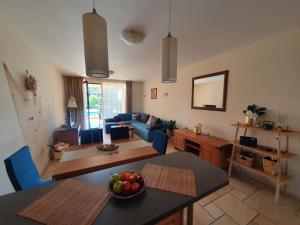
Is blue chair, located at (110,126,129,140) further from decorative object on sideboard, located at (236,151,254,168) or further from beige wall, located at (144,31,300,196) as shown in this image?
decorative object on sideboard, located at (236,151,254,168)

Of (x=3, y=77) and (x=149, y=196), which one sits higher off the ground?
(x=3, y=77)

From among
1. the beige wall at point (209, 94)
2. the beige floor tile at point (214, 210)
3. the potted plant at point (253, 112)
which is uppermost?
the beige wall at point (209, 94)

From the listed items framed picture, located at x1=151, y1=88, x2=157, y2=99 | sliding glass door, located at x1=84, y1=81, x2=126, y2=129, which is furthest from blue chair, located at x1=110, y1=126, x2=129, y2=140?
sliding glass door, located at x1=84, y1=81, x2=126, y2=129

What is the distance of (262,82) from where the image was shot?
7.29ft

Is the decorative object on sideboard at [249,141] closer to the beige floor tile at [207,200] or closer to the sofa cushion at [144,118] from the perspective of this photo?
the beige floor tile at [207,200]

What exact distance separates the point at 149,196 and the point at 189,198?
0.26 m

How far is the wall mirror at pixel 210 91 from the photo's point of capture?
9.17 ft

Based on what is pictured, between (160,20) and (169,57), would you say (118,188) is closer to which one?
(169,57)

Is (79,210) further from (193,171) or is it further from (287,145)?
(287,145)

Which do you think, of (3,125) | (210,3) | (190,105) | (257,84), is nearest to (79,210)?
(3,125)

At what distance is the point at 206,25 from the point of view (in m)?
1.76

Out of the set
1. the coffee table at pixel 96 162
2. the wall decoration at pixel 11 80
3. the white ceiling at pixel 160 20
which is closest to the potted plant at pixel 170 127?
the coffee table at pixel 96 162

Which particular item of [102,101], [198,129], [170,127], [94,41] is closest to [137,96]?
[102,101]

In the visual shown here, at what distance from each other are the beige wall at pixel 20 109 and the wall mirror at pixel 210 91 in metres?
3.50
